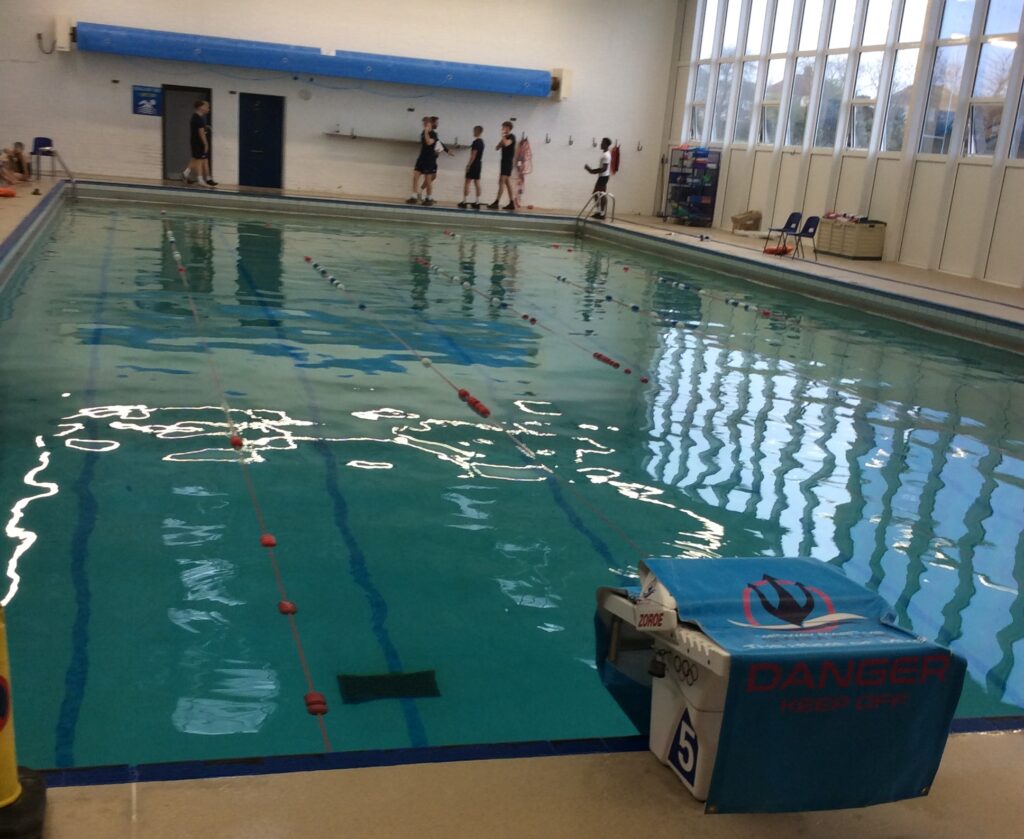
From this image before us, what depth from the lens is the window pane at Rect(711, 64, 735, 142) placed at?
20859 mm

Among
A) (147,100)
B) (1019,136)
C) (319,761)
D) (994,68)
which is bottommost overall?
(319,761)

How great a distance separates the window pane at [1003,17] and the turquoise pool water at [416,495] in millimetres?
5895

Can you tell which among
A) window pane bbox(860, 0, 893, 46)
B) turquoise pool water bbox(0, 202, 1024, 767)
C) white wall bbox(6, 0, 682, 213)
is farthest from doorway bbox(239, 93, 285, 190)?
turquoise pool water bbox(0, 202, 1024, 767)

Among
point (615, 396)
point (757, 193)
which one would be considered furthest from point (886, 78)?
point (615, 396)

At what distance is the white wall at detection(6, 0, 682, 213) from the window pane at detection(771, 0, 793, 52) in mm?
3882

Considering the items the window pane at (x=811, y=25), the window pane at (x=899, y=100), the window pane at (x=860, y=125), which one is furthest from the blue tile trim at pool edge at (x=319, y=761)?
the window pane at (x=811, y=25)

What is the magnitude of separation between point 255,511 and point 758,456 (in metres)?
2.87

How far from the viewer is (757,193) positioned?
64.4ft

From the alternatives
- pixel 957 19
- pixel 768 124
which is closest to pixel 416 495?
pixel 957 19

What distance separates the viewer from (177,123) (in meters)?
20.2

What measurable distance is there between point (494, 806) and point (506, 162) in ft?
61.9

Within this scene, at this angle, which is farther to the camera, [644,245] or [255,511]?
[644,245]

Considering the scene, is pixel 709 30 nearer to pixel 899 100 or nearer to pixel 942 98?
pixel 899 100

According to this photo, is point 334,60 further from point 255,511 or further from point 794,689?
point 794,689
